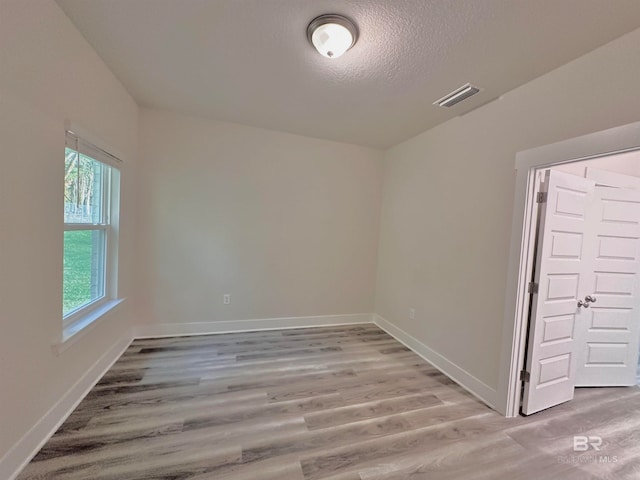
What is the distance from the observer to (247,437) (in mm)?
1736

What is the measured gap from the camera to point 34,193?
1.46 metres

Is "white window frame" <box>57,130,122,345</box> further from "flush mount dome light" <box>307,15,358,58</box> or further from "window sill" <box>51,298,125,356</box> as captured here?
"flush mount dome light" <box>307,15,358,58</box>

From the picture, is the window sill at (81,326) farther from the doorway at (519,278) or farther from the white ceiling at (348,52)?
the doorway at (519,278)

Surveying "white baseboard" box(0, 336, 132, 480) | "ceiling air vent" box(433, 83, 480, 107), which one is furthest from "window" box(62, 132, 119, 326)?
"ceiling air vent" box(433, 83, 480, 107)

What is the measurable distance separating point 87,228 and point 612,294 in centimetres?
479

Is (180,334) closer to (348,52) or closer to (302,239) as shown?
(302,239)

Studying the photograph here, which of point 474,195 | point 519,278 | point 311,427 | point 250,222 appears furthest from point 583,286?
point 250,222

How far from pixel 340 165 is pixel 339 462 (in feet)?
10.8

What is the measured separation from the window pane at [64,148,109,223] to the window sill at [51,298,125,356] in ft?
2.59

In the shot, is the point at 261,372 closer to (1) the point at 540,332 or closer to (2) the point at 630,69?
(1) the point at 540,332

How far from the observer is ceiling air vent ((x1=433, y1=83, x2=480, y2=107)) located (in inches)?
83.1

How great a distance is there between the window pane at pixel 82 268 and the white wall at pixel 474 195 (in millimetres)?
3324

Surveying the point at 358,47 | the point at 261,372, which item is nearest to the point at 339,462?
the point at 261,372

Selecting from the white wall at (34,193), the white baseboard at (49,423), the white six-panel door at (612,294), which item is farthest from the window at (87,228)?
the white six-panel door at (612,294)
